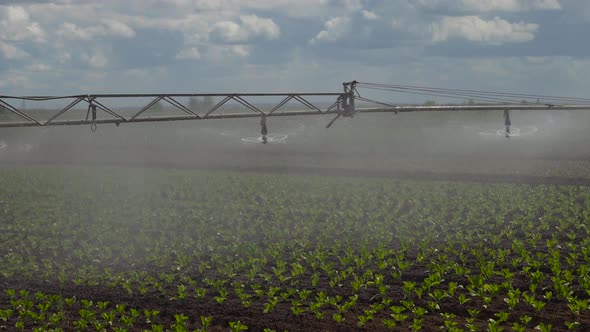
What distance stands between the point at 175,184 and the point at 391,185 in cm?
1045

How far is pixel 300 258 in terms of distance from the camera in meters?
16.9

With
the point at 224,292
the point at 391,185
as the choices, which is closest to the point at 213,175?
the point at 391,185

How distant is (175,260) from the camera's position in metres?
17.4

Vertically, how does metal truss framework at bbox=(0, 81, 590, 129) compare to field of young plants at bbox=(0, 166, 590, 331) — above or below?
above

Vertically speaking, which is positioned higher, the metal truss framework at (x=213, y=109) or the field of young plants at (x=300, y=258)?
the metal truss framework at (x=213, y=109)

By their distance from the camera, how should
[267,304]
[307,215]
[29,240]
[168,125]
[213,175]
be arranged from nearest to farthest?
[267,304]
[29,240]
[307,215]
[213,175]
[168,125]

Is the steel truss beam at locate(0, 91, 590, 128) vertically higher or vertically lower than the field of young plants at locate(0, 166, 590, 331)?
higher

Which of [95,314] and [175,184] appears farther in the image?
[175,184]

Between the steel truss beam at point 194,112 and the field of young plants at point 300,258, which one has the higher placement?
the steel truss beam at point 194,112

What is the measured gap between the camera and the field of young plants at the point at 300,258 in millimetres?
12305

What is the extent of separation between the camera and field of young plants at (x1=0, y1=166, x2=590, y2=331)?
12.3 m

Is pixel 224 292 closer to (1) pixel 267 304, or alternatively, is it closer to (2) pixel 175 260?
(1) pixel 267 304

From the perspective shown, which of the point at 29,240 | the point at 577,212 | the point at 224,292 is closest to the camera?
the point at 224,292

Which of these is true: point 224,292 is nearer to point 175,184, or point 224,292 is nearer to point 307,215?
point 307,215
